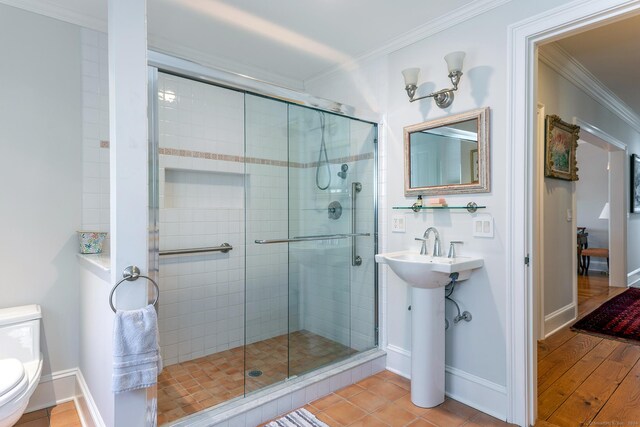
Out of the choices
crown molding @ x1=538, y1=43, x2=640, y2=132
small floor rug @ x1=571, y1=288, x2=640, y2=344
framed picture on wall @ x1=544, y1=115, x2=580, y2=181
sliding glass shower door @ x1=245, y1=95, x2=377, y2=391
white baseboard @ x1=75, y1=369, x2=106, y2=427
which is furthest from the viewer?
small floor rug @ x1=571, y1=288, x2=640, y2=344

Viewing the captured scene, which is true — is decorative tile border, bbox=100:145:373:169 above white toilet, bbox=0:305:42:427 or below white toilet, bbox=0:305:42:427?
above

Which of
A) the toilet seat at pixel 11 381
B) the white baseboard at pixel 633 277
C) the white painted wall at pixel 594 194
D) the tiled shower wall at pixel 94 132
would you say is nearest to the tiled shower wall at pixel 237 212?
the tiled shower wall at pixel 94 132

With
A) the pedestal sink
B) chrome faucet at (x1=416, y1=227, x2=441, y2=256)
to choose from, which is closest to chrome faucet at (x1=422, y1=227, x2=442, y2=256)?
chrome faucet at (x1=416, y1=227, x2=441, y2=256)

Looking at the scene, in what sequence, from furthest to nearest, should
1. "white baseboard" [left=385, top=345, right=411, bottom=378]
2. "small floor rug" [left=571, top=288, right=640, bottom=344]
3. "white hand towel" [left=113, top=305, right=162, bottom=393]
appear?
"small floor rug" [left=571, top=288, right=640, bottom=344]
"white baseboard" [left=385, top=345, right=411, bottom=378]
"white hand towel" [left=113, top=305, right=162, bottom=393]

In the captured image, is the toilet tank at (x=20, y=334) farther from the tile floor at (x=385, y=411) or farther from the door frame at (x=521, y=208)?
the door frame at (x=521, y=208)

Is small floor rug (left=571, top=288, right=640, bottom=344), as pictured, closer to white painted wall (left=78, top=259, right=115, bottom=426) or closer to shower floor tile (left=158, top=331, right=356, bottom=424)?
shower floor tile (left=158, top=331, right=356, bottom=424)

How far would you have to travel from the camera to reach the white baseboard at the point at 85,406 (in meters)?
1.71

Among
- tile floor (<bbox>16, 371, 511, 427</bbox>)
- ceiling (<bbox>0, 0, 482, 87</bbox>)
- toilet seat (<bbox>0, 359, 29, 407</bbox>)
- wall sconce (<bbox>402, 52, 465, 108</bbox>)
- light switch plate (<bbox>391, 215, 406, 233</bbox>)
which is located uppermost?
ceiling (<bbox>0, 0, 482, 87</bbox>)

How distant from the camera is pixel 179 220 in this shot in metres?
2.69

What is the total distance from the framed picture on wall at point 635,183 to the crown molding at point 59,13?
21.5 ft

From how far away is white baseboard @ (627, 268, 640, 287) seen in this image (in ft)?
17.5

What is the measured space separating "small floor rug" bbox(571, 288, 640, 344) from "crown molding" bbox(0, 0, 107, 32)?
479cm

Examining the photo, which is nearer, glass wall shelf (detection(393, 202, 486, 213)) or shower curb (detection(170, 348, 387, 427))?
shower curb (detection(170, 348, 387, 427))

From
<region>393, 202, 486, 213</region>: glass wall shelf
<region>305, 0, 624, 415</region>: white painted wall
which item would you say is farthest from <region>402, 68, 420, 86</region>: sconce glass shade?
<region>393, 202, 486, 213</region>: glass wall shelf
